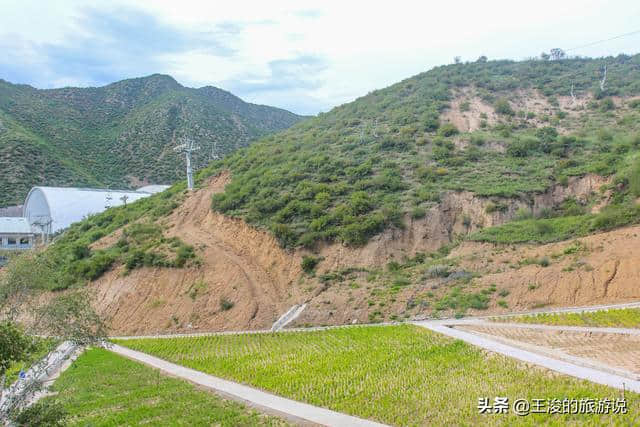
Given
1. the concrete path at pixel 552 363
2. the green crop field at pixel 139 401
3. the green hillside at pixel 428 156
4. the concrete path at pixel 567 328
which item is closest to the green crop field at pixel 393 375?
the concrete path at pixel 552 363

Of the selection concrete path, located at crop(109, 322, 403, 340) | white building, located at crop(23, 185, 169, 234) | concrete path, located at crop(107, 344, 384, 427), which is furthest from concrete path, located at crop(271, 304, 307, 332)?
white building, located at crop(23, 185, 169, 234)

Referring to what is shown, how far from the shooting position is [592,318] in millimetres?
17234

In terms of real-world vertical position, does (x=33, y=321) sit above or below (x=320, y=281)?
above

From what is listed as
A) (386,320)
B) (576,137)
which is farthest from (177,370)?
(576,137)

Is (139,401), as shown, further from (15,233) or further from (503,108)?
(15,233)

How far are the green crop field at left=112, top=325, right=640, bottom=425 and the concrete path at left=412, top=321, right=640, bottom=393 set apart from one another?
0.42 m

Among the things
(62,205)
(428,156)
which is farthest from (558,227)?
(62,205)

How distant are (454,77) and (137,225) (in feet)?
123

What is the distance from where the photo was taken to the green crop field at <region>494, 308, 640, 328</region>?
16406mm

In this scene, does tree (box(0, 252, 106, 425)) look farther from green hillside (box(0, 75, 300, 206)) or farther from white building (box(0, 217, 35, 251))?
green hillside (box(0, 75, 300, 206))

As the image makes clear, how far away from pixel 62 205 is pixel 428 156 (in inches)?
1603

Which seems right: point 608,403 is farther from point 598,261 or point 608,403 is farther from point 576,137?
point 576,137

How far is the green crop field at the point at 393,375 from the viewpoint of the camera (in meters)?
10.4

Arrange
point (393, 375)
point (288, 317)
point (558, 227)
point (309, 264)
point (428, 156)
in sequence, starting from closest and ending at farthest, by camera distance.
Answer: point (393, 375) → point (288, 317) → point (558, 227) → point (309, 264) → point (428, 156)
